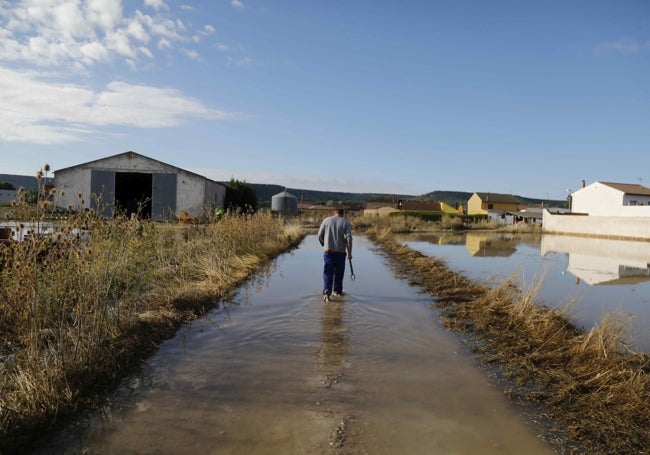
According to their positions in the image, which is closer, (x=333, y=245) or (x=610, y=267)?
(x=333, y=245)

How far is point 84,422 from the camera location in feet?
12.8

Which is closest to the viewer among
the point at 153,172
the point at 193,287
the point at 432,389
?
the point at 432,389

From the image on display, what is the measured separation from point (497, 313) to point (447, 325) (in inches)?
50.7

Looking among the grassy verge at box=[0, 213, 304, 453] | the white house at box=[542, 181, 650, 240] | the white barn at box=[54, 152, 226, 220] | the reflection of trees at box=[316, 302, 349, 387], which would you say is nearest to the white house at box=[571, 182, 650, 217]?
the white house at box=[542, 181, 650, 240]

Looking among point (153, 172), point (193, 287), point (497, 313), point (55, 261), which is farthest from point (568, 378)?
point (153, 172)

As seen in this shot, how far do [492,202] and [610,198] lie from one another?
121ft

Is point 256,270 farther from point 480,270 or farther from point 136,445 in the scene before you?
point 136,445

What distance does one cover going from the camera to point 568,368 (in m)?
5.46

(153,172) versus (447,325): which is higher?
(153,172)

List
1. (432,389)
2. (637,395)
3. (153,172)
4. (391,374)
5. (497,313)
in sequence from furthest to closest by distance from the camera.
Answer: (153,172) → (497,313) → (391,374) → (432,389) → (637,395)

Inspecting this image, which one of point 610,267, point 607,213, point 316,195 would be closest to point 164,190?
point 610,267

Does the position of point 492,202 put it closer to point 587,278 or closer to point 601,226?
point 601,226

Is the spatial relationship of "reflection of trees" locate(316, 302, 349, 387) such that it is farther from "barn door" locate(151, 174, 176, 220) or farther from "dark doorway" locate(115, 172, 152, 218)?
"dark doorway" locate(115, 172, 152, 218)

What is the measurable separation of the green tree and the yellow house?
170ft
